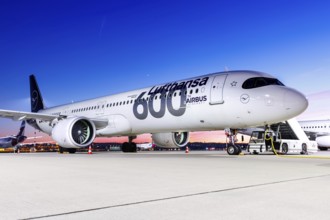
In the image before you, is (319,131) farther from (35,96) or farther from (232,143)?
(35,96)

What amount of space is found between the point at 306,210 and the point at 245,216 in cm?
69

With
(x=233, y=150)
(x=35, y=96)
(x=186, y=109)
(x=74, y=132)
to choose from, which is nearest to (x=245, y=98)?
(x=233, y=150)

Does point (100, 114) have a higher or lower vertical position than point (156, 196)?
higher

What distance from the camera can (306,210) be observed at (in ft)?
10.6

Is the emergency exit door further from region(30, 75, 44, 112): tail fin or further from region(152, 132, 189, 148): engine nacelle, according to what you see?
region(30, 75, 44, 112): tail fin

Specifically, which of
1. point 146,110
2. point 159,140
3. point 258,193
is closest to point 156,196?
point 258,193

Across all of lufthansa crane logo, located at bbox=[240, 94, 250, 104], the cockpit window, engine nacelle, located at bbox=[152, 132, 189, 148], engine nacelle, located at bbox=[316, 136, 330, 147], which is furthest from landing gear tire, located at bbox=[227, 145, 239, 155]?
engine nacelle, located at bbox=[316, 136, 330, 147]

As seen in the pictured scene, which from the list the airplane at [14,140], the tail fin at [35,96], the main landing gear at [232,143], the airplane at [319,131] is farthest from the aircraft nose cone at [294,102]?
the airplane at [14,140]

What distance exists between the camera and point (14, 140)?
57.8m

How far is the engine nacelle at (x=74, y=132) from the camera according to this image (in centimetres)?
1642

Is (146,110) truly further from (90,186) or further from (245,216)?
(245,216)

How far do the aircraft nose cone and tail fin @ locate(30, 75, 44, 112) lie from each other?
22671 millimetres

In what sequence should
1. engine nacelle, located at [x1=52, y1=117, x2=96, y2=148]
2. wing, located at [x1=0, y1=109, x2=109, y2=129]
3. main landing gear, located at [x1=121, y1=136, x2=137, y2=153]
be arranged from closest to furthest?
engine nacelle, located at [x1=52, y1=117, x2=96, y2=148] → wing, located at [x1=0, y1=109, x2=109, y2=129] → main landing gear, located at [x1=121, y1=136, x2=137, y2=153]

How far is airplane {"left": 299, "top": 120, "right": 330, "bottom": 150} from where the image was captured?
3078 centimetres
